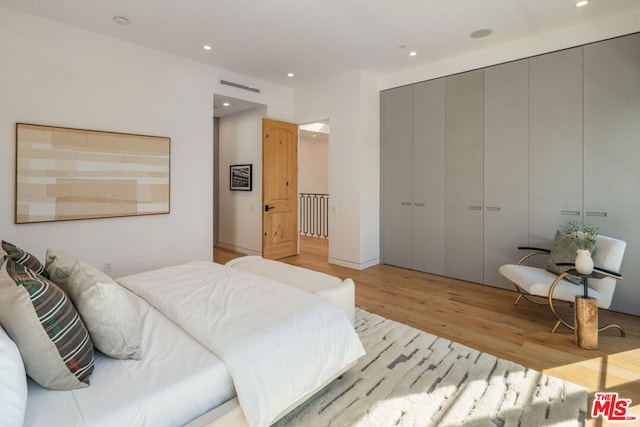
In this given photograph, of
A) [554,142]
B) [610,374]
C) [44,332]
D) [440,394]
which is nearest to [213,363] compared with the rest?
[44,332]

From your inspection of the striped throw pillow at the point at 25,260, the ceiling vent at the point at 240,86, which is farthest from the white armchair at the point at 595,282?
the ceiling vent at the point at 240,86

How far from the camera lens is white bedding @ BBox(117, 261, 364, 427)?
4.94ft

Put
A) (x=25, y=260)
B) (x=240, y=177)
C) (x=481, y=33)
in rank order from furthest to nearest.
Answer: (x=240, y=177) < (x=481, y=33) < (x=25, y=260)

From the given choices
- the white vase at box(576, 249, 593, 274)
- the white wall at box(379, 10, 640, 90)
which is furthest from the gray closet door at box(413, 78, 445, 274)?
the white vase at box(576, 249, 593, 274)

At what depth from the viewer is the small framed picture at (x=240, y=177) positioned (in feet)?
20.0

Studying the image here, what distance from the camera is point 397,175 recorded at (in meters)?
5.27

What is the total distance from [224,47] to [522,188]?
4.23 meters

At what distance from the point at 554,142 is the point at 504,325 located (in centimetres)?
227

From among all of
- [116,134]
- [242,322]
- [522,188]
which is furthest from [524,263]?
[116,134]

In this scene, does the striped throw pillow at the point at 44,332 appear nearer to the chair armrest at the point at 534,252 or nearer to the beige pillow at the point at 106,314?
the beige pillow at the point at 106,314

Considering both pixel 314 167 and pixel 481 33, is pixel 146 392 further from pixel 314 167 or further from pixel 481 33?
pixel 314 167

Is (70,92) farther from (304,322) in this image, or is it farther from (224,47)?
(304,322)

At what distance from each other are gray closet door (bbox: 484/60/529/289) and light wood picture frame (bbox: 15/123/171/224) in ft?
14.3

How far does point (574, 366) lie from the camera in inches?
95.7
